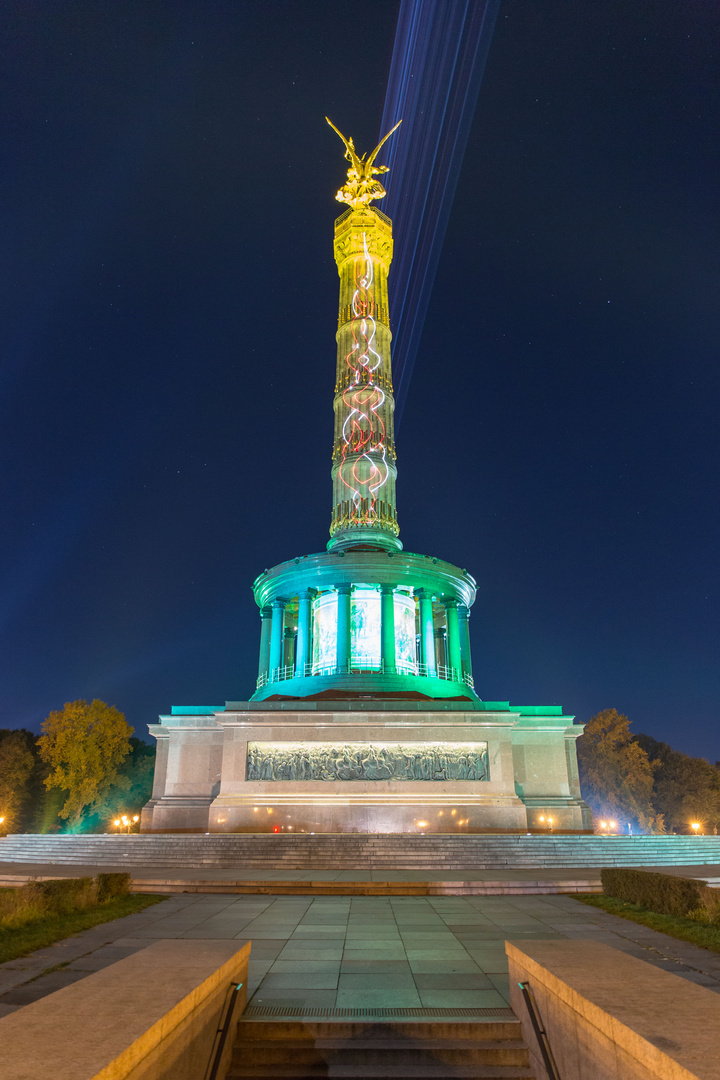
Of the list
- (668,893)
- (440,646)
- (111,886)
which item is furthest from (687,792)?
(111,886)

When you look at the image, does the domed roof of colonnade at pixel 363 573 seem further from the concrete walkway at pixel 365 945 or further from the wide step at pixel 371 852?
the concrete walkway at pixel 365 945

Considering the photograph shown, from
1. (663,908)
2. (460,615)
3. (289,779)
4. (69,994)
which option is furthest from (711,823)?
(69,994)

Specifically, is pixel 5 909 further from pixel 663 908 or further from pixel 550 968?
pixel 663 908

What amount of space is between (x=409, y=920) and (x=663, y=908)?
411 centimetres

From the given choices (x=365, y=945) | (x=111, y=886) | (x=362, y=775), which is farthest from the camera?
(x=362, y=775)

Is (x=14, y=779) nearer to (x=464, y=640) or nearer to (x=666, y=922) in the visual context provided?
(x=464, y=640)

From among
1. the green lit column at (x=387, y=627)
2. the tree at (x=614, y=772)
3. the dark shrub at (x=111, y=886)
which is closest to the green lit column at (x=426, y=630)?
the green lit column at (x=387, y=627)

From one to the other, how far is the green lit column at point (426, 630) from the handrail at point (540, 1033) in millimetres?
30800

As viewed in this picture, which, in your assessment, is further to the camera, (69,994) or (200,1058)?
(200,1058)

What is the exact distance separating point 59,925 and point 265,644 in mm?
27939

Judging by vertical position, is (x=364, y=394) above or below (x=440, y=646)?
above

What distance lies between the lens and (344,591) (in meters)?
34.3

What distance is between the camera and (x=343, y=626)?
111ft

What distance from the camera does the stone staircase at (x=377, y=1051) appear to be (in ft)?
16.9
